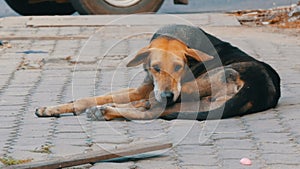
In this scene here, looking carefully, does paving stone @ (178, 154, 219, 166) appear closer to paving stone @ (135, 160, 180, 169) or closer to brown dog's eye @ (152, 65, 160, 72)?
paving stone @ (135, 160, 180, 169)

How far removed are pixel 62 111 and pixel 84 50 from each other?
2982 millimetres

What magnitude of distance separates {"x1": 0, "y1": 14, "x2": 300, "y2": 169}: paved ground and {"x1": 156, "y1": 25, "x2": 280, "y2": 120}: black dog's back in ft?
0.23

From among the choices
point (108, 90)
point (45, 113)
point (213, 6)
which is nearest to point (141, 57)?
point (45, 113)

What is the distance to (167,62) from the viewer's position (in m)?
6.55

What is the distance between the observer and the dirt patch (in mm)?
11630

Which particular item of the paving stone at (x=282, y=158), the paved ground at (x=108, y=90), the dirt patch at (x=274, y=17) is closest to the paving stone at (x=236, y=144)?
the paved ground at (x=108, y=90)

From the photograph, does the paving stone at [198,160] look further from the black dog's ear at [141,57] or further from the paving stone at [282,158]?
the black dog's ear at [141,57]

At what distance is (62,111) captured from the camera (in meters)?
6.88

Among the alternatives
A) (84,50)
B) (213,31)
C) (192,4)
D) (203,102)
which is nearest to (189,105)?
(203,102)

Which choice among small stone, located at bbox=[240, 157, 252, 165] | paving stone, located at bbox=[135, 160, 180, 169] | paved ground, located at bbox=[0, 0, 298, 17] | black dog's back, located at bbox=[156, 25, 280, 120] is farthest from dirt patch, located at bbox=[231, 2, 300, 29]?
paving stone, located at bbox=[135, 160, 180, 169]

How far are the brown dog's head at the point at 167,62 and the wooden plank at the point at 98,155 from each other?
730mm

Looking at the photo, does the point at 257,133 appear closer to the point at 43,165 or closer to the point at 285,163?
the point at 285,163

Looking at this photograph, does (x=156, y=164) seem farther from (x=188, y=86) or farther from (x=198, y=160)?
(x=188, y=86)

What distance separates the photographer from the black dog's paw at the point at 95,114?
6664 millimetres
